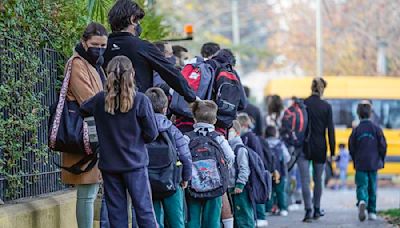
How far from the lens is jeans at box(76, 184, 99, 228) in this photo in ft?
29.6

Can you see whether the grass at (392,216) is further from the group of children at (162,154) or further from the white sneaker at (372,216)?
the group of children at (162,154)

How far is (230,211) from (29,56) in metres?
2.63

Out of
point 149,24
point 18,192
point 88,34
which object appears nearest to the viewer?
point 88,34

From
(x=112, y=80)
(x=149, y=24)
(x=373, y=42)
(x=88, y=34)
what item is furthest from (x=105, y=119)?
(x=373, y=42)

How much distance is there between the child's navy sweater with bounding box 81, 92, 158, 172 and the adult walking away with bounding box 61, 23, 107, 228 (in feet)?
1.52

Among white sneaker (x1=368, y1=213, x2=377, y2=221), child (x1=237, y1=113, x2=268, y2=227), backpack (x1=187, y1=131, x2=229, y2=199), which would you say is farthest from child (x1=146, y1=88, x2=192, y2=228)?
white sneaker (x1=368, y1=213, x2=377, y2=221)

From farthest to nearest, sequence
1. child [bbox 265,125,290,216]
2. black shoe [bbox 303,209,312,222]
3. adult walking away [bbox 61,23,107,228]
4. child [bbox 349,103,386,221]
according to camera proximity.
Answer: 1. child [bbox 265,125,290,216]
2. child [bbox 349,103,386,221]
3. black shoe [bbox 303,209,312,222]
4. adult walking away [bbox 61,23,107,228]

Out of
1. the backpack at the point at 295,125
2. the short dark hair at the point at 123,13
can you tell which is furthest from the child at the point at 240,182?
the backpack at the point at 295,125

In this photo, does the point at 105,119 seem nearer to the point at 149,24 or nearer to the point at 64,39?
the point at 64,39

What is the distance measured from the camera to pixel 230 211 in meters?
11.3

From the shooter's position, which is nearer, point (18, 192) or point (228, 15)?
point (18, 192)

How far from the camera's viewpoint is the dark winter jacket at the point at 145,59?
947cm

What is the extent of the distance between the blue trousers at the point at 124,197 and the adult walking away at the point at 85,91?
39cm

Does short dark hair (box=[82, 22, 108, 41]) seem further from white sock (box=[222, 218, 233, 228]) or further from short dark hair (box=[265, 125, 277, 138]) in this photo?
short dark hair (box=[265, 125, 277, 138])
